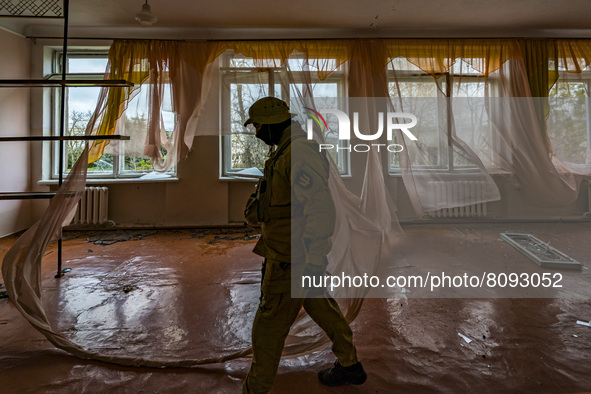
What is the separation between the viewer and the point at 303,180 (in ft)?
3.70

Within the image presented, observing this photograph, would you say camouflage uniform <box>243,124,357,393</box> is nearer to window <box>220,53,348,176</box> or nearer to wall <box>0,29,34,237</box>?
window <box>220,53,348,176</box>

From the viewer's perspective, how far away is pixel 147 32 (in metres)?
4.18

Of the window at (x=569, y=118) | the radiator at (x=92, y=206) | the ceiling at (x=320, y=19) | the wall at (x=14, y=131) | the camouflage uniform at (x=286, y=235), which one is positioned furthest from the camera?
the radiator at (x=92, y=206)

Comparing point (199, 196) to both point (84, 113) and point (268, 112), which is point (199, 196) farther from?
point (268, 112)

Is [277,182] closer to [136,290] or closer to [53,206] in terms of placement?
[53,206]

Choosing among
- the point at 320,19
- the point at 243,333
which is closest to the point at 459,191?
the point at 320,19

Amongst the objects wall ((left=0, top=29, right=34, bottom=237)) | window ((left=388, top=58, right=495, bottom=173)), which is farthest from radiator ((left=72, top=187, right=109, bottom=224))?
window ((left=388, top=58, right=495, bottom=173))

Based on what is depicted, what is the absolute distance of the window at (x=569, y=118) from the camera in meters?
4.07

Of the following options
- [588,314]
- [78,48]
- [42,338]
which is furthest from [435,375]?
[78,48]

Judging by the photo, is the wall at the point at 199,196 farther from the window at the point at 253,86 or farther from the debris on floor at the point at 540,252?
the debris on floor at the point at 540,252

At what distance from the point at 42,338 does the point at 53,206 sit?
0.74m

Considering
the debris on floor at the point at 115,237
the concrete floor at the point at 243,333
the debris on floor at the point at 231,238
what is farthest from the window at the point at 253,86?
the concrete floor at the point at 243,333

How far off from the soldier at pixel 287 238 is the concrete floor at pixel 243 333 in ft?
0.90

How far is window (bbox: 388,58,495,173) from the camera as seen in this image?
380 centimetres
